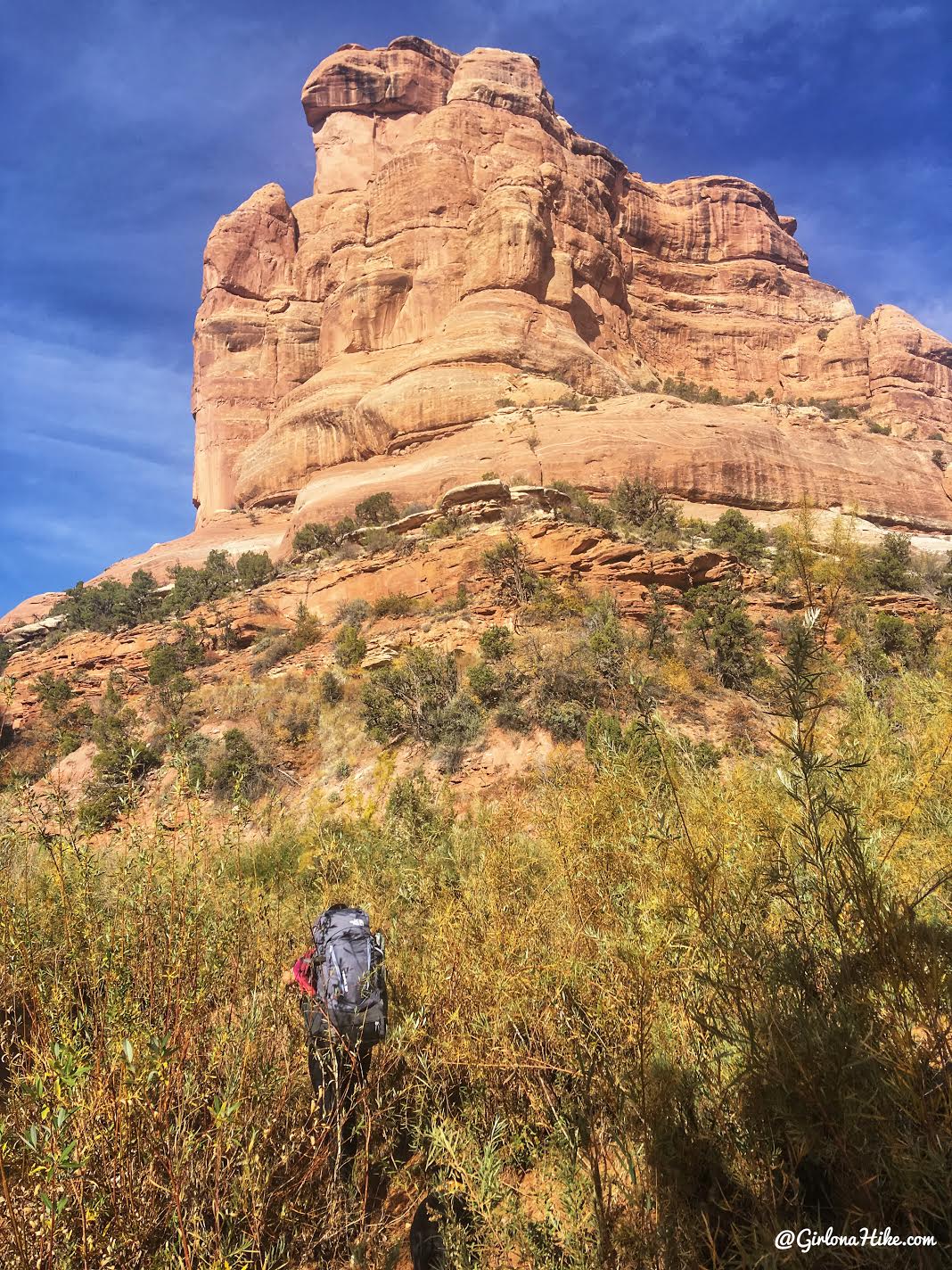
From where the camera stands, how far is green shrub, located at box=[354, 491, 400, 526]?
26.0 metres

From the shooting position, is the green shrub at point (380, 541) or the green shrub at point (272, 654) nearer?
the green shrub at point (272, 654)

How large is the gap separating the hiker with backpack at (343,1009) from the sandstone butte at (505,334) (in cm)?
2378

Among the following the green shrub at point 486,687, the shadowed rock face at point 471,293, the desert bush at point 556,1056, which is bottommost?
the desert bush at point 556,1056

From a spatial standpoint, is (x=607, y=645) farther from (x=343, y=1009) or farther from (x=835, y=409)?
(x=835, y=409)

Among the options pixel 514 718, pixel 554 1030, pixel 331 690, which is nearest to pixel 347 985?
pixel 554 1030

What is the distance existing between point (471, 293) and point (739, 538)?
A: 25695 mm

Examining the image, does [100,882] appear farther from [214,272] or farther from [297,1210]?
[214,272]

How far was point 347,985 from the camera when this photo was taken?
8.39ft

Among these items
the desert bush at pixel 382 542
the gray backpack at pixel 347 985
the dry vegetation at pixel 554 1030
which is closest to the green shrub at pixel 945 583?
the desert bush at pixel 382 542

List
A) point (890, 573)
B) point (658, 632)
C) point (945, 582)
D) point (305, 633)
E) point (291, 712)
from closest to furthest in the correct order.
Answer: point (658, 632) < point (291, 712) < point (890, 573) < point (945, 582) < point (305, 633)

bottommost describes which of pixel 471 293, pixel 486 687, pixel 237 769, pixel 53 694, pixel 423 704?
pixel 237 769

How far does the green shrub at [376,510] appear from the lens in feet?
85.4

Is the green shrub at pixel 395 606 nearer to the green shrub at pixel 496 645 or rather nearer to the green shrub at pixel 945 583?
A: the green shrub at pixel 496 645

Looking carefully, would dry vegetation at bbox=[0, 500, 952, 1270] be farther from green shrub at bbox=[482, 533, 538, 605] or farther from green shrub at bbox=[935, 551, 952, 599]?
green shrub at bbox=[935, 551, 952, 599]
